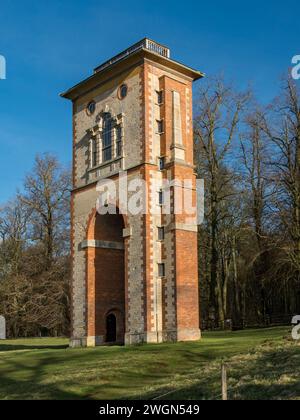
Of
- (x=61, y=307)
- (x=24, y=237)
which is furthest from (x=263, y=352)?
(x=24, y=237)

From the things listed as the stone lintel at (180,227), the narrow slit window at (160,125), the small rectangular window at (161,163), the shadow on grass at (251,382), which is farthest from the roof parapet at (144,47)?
the shadow on grass at (251,382)

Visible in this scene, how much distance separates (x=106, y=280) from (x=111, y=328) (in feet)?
10.2

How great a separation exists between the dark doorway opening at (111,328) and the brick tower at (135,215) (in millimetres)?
65

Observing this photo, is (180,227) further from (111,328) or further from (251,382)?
(251,382)

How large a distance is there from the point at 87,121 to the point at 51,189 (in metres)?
22.1

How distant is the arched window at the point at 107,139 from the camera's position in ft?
119

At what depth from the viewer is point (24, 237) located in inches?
2479

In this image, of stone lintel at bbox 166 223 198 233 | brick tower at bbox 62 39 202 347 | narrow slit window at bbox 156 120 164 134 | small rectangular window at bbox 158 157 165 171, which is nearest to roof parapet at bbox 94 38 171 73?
brick tower at bbox 62 39 202 347

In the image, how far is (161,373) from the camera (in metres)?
19.9

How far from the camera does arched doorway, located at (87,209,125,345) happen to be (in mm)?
35562

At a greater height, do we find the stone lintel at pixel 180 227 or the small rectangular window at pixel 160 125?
the small rectangular window at pixel 160 125

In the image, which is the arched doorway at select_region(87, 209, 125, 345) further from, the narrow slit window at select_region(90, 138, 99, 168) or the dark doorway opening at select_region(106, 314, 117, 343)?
the narrow slit window at select_region(90, 138, 99, 168)

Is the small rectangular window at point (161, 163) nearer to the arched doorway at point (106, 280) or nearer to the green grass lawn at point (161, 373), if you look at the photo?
the arched doorway at point (106, 280)

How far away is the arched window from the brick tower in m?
0.06
